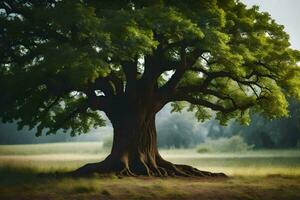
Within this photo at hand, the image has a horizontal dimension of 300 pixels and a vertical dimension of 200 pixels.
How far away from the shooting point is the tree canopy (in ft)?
50.3

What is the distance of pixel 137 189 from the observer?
47.1 ft

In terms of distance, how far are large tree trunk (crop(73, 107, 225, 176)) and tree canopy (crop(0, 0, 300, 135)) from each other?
32.6 inches

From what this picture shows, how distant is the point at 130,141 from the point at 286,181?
6.06 m

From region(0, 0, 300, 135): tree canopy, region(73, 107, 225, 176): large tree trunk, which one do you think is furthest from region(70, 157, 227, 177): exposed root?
region(0, 0, 300, 135): tree canopy

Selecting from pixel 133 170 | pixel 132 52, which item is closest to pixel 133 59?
pixel 132 52

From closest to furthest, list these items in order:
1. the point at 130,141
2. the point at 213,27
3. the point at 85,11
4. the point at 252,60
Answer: the point at 85,11 < the point at 213,27 < the point at 252,60 < the point at 130,141

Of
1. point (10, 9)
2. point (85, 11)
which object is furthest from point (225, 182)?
point (10, 9)

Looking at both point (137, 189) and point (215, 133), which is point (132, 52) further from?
point (215, 133)

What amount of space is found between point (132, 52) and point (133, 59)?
62 centimetres

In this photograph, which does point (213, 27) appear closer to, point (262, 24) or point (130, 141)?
point (262, 24)

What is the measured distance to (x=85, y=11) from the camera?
1554cm

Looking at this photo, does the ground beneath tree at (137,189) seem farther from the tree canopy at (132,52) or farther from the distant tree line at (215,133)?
the distant tree line at (215,133)

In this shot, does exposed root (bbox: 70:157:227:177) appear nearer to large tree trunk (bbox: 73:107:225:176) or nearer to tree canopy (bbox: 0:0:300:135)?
large tree trunk (bbox: 73:107:225:176)

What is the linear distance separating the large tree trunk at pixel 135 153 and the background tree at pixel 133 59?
40 millimetres
